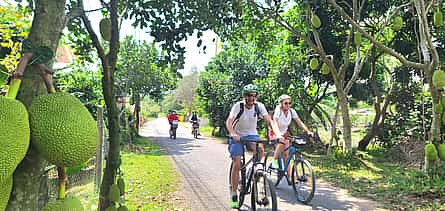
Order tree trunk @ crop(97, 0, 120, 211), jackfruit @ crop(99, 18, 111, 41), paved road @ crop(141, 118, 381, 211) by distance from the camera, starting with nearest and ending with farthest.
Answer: tree trunk @ crop(97, 0, 120, 211) → jackfruit @ crop(99, 18, 111, 41) → paved road @ crop(141, 118, 381, 211)

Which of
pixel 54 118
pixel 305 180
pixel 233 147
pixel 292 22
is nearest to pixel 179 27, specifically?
pixel 54 118

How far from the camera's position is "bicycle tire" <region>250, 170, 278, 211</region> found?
13.0ft

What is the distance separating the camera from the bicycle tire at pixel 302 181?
206 inches

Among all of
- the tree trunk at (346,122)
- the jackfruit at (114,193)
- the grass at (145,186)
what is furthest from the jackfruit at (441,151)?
the jackfruit at (114,193)

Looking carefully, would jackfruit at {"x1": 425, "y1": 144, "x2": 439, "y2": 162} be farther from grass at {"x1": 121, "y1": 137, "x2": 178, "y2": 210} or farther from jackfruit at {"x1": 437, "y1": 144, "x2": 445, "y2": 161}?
grass at {"x1": 121, "y1": 137, "x2": 178, "y2": 210}

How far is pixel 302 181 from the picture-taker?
5371 mm

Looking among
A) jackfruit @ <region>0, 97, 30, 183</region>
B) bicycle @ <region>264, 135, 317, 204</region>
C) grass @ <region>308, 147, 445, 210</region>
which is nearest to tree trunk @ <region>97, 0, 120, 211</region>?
jackfruit @ <region>0, 97, 30, 183</region>

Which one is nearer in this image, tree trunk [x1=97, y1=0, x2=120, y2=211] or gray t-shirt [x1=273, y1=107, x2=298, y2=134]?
tree trunk [x1=97, y1=0, x2=120, y2=211]

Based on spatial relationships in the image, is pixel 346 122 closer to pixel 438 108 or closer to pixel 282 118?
pixel 438 108

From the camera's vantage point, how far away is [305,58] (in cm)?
1081

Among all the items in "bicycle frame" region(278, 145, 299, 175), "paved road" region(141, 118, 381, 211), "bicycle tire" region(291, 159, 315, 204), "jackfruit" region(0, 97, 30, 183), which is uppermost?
"jackfruit" region(0, 97, 30, 183)

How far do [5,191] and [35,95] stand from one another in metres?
0.27

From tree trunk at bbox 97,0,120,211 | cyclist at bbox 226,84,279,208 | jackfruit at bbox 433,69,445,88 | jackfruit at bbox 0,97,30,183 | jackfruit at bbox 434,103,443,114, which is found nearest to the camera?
jackfruit at bbox 0,97,30,183

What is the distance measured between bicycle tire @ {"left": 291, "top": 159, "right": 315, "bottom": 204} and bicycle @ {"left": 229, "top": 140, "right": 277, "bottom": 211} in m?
1.06
